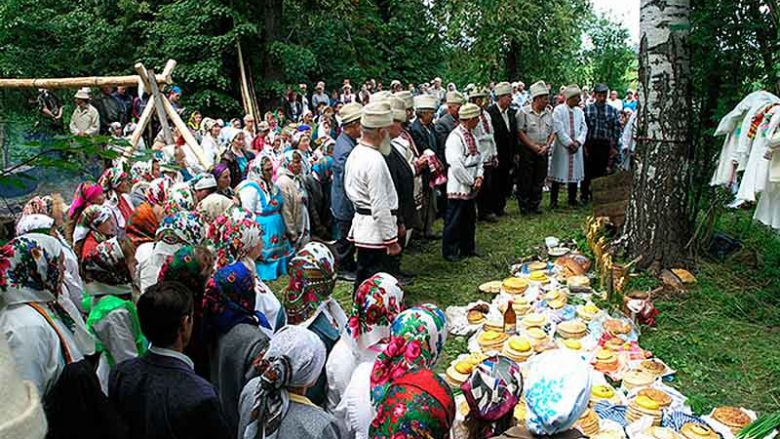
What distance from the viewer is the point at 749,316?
5711 millimetres

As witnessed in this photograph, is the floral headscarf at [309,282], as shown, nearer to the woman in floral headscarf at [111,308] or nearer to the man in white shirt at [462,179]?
the woman in floral headscarf at [111,308]

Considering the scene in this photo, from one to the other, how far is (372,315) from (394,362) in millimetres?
395

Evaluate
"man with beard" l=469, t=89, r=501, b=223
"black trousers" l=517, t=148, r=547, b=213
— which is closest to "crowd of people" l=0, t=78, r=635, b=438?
"man with beard" l=469, t=89, r=501, b=223

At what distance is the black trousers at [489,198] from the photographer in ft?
30.8

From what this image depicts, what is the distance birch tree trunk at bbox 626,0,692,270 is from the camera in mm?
6371

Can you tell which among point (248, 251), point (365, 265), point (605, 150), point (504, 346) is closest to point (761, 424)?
point (504, 346)

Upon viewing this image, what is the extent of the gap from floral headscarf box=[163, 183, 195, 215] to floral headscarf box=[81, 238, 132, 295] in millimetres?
1525

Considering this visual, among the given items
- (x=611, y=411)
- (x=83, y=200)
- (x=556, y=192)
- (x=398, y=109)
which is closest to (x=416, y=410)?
(x=611, y=411)

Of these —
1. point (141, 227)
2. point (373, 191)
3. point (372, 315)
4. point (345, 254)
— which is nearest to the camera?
point (372, 315)

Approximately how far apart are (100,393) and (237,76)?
16327 millimetres

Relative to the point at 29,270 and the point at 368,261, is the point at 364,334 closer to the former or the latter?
the point at 29,270

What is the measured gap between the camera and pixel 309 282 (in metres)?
3.49

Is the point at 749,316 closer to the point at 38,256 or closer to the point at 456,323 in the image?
the point at 456,323

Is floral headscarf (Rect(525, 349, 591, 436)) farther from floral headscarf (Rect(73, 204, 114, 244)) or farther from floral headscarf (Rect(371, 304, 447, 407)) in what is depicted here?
floral headscarf (Rect(73, 204, 114, 244))
